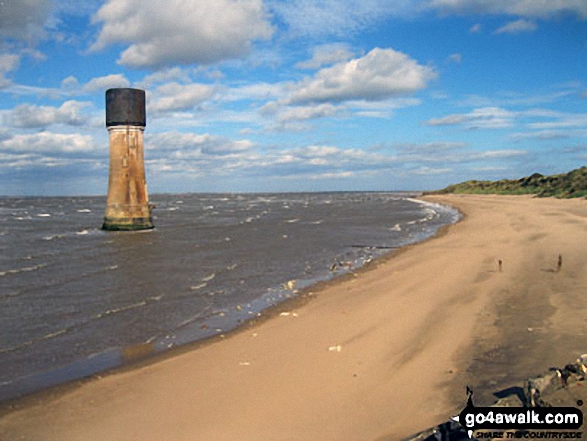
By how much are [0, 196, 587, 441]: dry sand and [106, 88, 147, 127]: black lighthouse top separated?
20443mm

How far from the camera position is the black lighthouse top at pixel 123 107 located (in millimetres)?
27500

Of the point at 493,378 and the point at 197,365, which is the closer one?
the point at 493,378

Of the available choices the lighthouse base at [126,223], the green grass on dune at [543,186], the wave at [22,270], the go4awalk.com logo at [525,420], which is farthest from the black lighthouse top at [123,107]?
the green grass on dune at [543,186]

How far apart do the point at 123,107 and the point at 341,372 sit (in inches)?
977

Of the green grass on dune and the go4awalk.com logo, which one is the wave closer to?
the go4awalk.com logo

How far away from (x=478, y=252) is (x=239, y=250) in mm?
10931

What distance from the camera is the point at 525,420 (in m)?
3.83

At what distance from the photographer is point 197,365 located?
24.6 ft

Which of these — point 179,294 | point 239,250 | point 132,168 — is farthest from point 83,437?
point 132,168

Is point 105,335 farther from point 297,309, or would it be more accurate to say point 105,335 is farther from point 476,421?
point 476,421

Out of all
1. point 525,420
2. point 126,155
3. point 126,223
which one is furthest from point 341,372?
point 126,223

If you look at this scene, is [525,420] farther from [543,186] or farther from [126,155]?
[543,186]

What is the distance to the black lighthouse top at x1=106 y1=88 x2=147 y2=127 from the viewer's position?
90.2ft

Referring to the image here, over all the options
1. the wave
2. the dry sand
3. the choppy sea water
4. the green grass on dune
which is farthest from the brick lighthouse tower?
the green grass on dune
